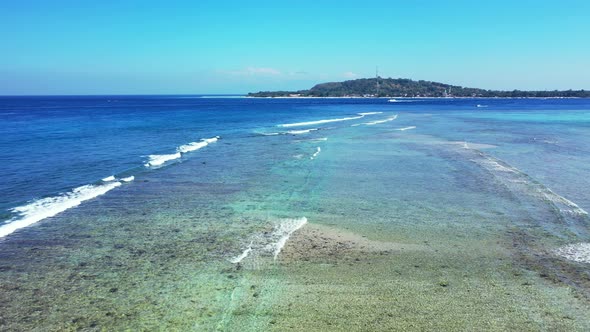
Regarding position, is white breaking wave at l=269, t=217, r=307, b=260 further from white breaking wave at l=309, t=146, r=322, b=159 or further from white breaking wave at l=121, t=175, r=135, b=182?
white breaking wave at l=309, t=146, r=322, b=159

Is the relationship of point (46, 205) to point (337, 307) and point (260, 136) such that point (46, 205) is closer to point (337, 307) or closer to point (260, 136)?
point (337, 307)

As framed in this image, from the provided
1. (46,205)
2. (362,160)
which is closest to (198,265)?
(46,205)

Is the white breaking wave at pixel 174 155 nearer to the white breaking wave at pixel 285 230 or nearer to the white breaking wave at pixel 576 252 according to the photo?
the white breaking wave at pixel 285 230

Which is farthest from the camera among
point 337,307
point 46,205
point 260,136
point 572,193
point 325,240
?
point 260,136

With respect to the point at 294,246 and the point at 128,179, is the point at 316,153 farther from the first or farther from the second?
the point at 294,246

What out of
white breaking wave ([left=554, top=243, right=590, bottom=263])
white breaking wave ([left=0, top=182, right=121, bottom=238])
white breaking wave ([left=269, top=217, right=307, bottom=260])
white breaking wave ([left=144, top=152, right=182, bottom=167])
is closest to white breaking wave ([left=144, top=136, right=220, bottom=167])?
white breaking wave ([left=144, top=152, right=182, bottom=167])
